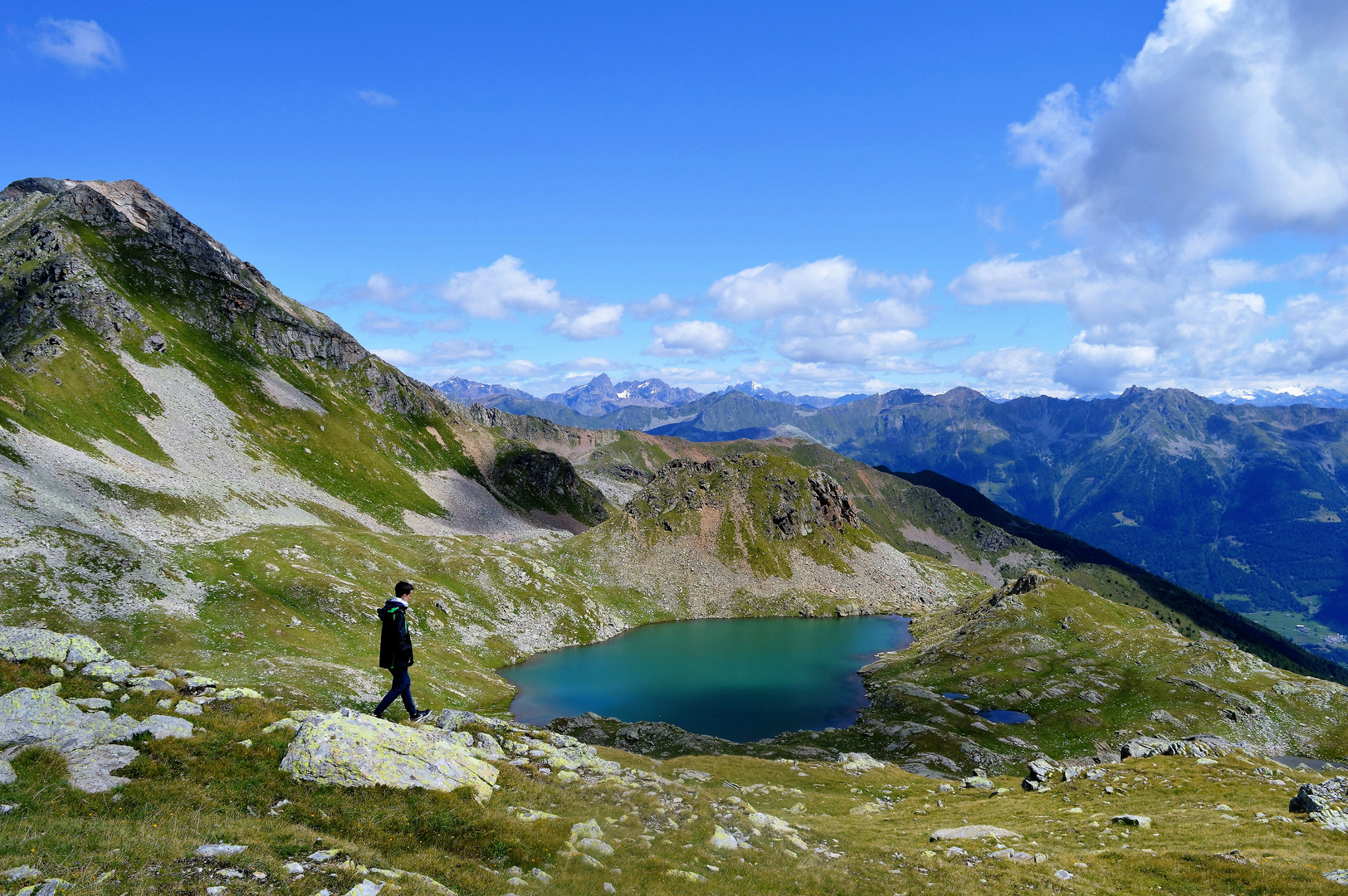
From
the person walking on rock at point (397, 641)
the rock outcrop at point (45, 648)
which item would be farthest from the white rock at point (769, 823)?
the rock outcrop at point (45, 648)

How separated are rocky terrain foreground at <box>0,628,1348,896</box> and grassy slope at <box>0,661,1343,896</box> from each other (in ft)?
0.26

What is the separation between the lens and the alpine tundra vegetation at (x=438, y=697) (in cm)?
1725

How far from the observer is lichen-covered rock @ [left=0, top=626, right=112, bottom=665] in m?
21.8

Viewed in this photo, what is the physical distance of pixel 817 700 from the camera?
10281 cm

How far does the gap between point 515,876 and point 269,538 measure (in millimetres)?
100522

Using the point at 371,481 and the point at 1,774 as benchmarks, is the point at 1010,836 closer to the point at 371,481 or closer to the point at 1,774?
the point at 1,774

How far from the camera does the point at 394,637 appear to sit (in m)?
23.8

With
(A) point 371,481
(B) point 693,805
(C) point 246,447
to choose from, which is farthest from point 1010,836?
(A) point 371,481

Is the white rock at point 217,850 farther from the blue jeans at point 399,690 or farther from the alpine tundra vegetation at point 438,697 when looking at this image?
the blue jeans at point 399,690

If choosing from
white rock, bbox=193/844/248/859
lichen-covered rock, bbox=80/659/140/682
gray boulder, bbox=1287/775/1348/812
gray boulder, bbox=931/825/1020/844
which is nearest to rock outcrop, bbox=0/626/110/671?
lichen-covered rock, bbox=80/659/140/682

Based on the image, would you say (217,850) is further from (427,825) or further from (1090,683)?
(1090,683)

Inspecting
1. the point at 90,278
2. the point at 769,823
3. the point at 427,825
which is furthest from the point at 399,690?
the point at 90,278

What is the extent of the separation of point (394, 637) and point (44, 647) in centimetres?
1252

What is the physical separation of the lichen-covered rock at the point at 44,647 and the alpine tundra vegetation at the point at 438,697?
0.41 feet
